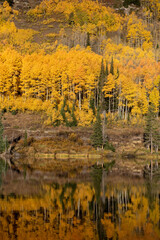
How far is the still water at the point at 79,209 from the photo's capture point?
1698 cm

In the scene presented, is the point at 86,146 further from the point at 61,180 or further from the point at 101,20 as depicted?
the point at 101,20

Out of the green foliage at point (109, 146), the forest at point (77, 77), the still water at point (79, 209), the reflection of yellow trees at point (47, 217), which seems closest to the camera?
the reflection of yellow trees at point (47, 217)

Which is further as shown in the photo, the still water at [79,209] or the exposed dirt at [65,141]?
the exposed dirt at [65,141]

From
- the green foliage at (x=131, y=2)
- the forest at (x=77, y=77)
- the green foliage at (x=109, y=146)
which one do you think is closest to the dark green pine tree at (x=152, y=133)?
the green foliage at (x=109, y=146)

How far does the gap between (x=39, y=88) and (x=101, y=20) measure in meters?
71.9

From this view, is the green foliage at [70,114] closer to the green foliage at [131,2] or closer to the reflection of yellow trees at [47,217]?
the reflection of yellow trees at [47,217]

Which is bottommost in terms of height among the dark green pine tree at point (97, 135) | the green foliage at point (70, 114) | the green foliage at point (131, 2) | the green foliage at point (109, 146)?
the green foliage at point (109, 146)

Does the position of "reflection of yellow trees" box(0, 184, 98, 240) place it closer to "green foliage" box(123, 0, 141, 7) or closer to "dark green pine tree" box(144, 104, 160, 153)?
"dark green pine tree" box(144, 104, 160, 153)

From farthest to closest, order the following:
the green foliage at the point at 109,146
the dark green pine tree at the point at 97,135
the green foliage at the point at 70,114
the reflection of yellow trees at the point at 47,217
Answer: the green foliage at the point at 70,114, the green foliage at the point at 109,146, the dark green pine tree at the point at 97,135, the reflection of yellow trees at the point at 47,217

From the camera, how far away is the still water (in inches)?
669

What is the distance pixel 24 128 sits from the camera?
67.6m

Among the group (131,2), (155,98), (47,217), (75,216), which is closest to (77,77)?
(155,98)

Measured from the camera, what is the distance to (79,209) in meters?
21.6

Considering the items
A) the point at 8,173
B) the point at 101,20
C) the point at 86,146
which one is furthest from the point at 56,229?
the point at 101,20
